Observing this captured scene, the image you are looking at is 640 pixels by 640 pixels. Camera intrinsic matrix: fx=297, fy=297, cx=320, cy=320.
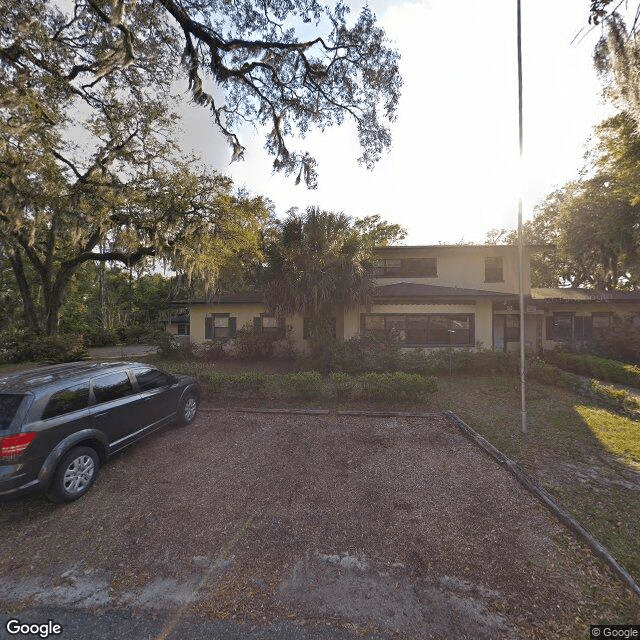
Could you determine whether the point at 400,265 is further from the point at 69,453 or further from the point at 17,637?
the point at 17,637

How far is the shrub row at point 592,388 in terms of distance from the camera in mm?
7705

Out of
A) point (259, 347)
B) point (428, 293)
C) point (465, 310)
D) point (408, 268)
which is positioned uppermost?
point (408, 268)

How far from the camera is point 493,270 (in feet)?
53.5

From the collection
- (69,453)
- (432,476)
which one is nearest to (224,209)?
(69,453)

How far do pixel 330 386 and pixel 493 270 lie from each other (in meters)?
13.0

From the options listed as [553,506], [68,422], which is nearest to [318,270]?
[68,422]

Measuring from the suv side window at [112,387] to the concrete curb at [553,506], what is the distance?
6536mm

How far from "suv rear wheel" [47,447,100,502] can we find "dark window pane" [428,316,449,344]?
13.4 m

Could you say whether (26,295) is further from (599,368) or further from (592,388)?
(599,368)

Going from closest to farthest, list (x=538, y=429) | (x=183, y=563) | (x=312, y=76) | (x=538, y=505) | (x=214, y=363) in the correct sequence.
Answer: (x=183, y=563), (x=538, y=505), (x=538, y=429), (x=312, y=76), (x=214, y=363)

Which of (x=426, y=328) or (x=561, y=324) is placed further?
(x=561, y=324)

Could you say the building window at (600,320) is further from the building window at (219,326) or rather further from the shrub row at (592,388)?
the building window at (219,326)

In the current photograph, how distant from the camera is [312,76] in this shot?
772 centimetres

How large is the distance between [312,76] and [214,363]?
1258 cm
